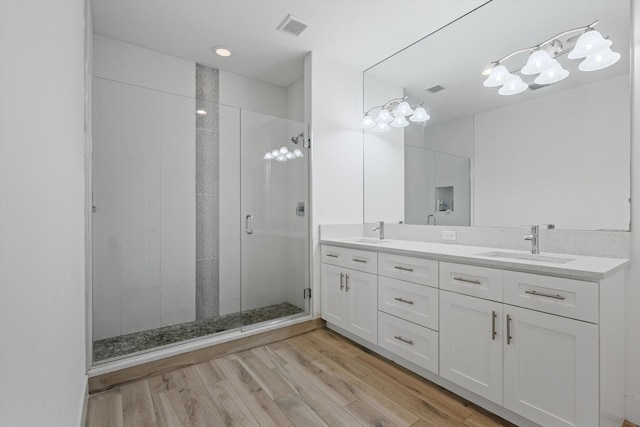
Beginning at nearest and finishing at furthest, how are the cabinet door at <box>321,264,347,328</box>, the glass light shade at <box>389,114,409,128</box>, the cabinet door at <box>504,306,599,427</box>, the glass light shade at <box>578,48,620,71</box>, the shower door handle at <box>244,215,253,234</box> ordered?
the cabinet door at <box>504,306,599,427</box>, the glass light shade at <box>578,48,620,71</box>, the cabinet door at <box>321,264,347,328</box>, the shower door handle at <box>244,215,253,234</box>, the glass light shade at <box>389,114,409,128</box>

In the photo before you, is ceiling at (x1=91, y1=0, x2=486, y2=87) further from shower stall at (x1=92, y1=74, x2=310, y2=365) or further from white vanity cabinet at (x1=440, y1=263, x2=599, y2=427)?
white vanity cabinet at (x1=440, y1=263, x2=599, y2=427)

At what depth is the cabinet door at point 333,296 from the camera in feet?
8.38

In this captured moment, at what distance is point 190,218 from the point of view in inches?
107

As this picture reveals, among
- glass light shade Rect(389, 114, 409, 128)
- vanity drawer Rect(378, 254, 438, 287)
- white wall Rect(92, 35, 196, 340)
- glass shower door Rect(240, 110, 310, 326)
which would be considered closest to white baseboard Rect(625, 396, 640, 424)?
vanity drawer Rect(378, 254, 438, 287)

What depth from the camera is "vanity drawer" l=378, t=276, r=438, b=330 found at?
185cm

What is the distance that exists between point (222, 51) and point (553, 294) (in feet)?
10.3

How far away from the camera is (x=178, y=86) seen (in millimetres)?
2902

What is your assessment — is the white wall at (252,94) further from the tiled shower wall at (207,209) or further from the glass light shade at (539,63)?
the glass light shade at (539,63)

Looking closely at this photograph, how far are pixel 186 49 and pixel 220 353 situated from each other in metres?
2.70

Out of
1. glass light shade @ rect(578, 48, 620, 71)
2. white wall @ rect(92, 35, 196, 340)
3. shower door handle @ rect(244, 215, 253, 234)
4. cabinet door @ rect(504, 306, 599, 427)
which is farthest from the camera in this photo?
shower door handle @ rect(244, 215, 253, 234)

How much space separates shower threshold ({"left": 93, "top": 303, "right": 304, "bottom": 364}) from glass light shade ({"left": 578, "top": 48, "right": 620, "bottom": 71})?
276 centimetres

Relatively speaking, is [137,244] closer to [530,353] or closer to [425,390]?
[425,390]

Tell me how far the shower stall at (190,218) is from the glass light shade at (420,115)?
1046 mm

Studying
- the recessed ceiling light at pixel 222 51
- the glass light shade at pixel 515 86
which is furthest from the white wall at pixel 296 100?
the glass light shade at pixel 515 86
